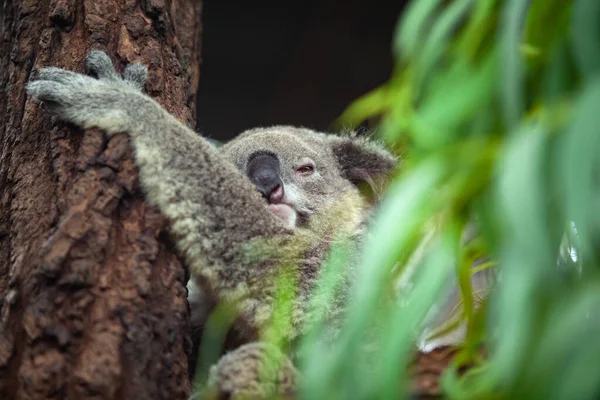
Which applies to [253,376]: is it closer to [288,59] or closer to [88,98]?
[88,98]

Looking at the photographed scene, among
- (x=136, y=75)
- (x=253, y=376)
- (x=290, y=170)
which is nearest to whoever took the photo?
(x=253, y=376)

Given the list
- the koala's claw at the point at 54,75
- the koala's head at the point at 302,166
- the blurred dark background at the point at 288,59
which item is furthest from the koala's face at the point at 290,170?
the blurred dark background at the point at 288,59

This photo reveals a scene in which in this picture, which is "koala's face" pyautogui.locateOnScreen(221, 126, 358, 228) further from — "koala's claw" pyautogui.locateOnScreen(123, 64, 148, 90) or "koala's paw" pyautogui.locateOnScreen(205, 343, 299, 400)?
"koala's paw" pyautogui.locateOnScreen(205, 343, 299, 400)

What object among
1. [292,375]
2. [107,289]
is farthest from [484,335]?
[107,289]

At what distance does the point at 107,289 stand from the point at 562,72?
5.48 feet

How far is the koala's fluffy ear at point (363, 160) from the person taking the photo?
3965mm

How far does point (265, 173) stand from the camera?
11.6 ft

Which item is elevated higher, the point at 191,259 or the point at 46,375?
the point at 191,259

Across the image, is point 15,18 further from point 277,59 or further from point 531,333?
point 277,59

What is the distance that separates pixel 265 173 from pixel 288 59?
3.84 metres

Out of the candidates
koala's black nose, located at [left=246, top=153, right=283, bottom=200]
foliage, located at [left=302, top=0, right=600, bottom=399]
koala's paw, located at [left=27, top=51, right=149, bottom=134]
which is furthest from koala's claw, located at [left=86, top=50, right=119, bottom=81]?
foliage, located at [left=302, top=0, right=600, bottom=399]

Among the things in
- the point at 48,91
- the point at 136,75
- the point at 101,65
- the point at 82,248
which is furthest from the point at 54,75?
the point at 82,248

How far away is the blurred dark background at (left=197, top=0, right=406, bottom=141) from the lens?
669 cm

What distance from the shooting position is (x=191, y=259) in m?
2.79
